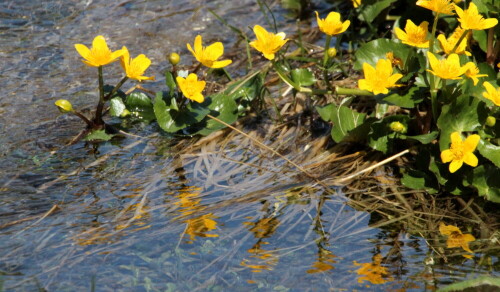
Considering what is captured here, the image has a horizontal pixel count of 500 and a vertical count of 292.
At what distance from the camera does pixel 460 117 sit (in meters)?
2.52

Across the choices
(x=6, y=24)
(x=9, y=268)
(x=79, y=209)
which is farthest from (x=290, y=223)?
(x=6, y=24)

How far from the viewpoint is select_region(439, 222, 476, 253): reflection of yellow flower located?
2.28 meters

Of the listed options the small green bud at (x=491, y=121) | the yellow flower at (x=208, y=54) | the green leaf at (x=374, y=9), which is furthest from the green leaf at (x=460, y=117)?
the green leaf at (x=374, y=9)

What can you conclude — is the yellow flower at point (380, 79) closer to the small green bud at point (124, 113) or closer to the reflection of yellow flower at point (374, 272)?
the reflection of yellow flower at point (374, 272)

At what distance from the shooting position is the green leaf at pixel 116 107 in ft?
9.55

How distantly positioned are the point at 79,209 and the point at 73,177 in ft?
0.76

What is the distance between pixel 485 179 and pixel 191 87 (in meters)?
1.09

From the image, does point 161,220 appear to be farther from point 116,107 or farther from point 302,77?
point 302,77

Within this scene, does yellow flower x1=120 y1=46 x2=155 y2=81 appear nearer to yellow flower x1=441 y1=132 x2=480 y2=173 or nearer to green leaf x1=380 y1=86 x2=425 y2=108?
green leaf x1=380 y1=86 x2=425 y2=108

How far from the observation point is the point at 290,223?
2369 millimetres

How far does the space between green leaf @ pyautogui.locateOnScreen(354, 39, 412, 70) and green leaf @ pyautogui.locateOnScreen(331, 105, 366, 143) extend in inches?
7.9

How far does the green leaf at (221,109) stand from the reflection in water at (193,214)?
0.42 m

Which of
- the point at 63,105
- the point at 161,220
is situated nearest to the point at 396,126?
the point at 161,220

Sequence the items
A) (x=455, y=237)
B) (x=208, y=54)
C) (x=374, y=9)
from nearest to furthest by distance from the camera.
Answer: (x=455, y=237)
(x=208, y=54)
(x=374, y=9)
